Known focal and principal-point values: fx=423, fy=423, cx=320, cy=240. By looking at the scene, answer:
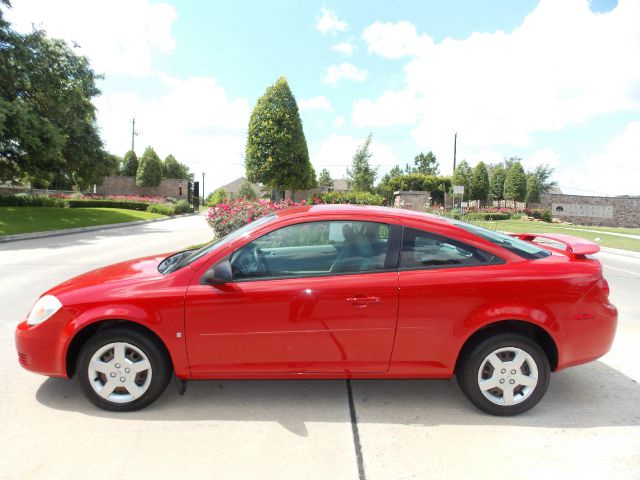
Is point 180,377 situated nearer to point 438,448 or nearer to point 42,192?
point 438,448

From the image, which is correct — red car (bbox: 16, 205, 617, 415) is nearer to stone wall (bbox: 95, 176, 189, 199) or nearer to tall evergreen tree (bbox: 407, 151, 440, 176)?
stone wall (bbox: 95, 176, 189, 199)

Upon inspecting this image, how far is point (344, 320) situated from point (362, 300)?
19cm

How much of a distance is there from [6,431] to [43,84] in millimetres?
22348

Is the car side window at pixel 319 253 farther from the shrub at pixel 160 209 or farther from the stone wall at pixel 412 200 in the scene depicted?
the shrub at pixel 160 209

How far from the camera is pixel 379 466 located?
258 centimetres

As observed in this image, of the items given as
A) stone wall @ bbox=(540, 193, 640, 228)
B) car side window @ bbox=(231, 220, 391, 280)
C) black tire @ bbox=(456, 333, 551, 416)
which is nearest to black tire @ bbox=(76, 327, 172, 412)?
car side window @ bbox=(231, 220, 391, 280)

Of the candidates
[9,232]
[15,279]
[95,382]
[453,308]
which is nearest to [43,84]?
[9,232]

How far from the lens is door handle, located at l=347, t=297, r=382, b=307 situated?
302cm

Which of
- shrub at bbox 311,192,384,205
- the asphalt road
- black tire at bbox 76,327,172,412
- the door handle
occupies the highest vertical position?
shrub at bbox 311,192,384,205

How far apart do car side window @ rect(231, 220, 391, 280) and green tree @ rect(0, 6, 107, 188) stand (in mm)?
18024

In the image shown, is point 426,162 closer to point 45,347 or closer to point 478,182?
point 478,182

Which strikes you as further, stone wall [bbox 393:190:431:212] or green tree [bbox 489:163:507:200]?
green tree [bbox 489:163:507:200]

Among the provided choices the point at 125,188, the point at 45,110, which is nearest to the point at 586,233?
the point at 45,110

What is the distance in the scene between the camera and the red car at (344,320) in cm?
303
